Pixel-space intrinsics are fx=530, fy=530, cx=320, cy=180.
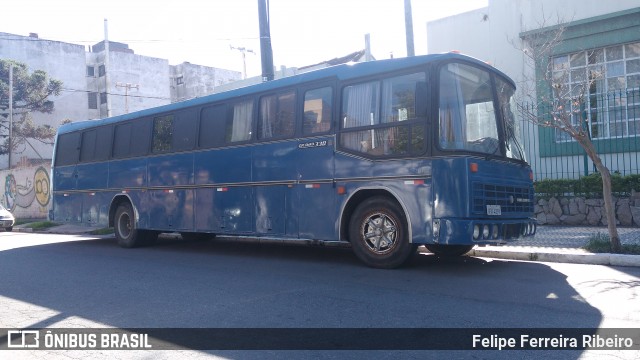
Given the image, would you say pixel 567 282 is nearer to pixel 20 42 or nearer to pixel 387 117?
pixel 387 117

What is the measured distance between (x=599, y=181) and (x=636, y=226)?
1212 millimetres

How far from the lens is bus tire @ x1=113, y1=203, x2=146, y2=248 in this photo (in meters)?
12.6

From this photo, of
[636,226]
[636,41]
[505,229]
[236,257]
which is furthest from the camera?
[636,41]

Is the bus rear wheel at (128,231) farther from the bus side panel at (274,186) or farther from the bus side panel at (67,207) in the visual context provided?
the bus side panel at (274,186)

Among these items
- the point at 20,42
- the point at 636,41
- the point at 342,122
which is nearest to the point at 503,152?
the point at 342,122

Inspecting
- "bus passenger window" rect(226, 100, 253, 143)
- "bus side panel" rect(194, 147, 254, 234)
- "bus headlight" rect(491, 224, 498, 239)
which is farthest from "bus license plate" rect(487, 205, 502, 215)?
"bus passenger window" rect(226, 100, 253, 143)

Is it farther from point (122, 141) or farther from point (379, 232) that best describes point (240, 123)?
point (122, 141)

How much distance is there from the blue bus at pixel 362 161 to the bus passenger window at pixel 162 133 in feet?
0.15

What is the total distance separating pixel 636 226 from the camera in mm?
11242

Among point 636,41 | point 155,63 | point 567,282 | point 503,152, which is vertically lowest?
point 567,282

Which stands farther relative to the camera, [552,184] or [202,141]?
[552,184]

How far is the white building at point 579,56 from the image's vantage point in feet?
42.5

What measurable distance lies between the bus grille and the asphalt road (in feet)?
3.01

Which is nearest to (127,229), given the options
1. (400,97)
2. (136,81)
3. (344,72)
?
(344,72)
